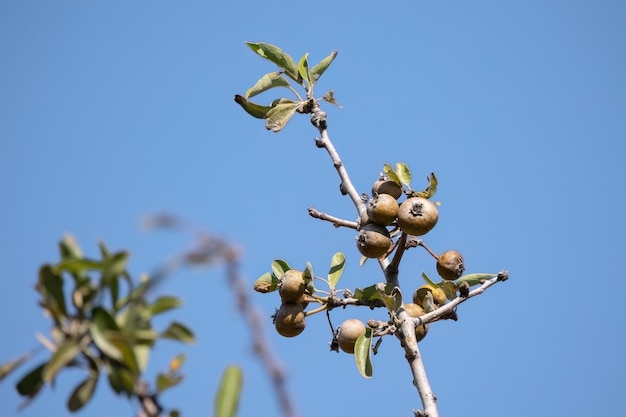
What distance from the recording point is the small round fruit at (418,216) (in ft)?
13.6

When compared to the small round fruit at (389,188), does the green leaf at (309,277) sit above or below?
below

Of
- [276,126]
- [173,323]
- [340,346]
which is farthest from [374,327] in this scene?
A: [173,323]

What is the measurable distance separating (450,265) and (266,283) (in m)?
1.10

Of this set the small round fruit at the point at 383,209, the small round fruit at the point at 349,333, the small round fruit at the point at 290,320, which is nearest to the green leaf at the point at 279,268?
the small round fruit at the point at 290,320

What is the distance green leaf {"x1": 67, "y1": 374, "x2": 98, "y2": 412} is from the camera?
1955 millimetres

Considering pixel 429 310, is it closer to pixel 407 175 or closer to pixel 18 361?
pixel 407 175

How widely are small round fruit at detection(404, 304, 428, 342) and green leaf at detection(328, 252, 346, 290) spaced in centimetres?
43

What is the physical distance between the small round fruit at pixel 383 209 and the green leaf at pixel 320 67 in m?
1.00

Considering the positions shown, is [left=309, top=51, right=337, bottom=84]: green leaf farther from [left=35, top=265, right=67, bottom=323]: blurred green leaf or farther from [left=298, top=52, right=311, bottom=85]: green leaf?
[left=35, top=265, right=67, bottom=323]: blurred green leaf

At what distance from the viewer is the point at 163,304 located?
1950mm

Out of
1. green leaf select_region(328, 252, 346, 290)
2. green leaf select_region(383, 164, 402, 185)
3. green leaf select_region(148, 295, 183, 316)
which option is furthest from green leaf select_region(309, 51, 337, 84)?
green leaf select_region(148, 295, 183, 316)

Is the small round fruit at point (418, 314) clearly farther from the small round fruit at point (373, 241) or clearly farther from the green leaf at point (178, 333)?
the green leaf at point (178, 333)

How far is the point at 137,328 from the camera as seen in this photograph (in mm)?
1875

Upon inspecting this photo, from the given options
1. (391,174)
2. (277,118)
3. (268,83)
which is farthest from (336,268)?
(268,83)
